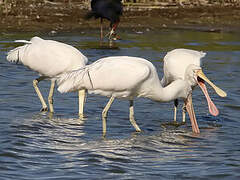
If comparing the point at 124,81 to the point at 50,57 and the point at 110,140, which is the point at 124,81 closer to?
the point at 110,140

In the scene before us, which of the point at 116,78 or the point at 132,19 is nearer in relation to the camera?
the point at 116,78

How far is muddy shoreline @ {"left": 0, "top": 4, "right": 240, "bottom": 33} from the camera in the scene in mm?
16656

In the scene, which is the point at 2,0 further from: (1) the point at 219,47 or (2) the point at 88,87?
(2) the point at 88,87

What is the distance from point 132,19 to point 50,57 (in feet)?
33.9

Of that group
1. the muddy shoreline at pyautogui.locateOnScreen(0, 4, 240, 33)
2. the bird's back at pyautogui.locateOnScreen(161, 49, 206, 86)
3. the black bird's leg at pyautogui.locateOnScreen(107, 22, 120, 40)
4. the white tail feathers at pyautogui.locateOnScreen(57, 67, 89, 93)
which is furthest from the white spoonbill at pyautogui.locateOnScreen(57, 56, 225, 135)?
the muddy shoreline at pyautogui.locateOnScreen(0, 4, 240, 33)

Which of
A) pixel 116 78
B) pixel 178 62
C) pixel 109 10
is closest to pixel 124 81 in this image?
pixel 116 78

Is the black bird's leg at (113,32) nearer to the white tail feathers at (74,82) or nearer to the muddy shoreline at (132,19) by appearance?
the muddy shoreline at (132,19)

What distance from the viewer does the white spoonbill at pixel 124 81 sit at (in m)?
7.04

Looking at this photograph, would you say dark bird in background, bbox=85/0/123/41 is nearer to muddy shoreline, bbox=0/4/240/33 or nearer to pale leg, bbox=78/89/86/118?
muddy shoreline, bbox=0/4/240/33

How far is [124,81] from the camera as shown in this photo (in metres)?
7.06

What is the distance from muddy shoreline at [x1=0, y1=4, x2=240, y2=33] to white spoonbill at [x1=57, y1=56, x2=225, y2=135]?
8.91 meters

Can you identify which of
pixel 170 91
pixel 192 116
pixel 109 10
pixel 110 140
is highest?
pixel 109 10

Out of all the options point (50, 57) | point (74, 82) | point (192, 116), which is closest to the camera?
point (74, 82)

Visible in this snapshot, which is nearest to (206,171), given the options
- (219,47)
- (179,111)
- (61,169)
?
(61,169)
